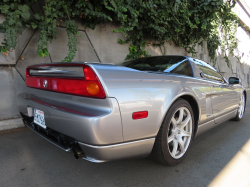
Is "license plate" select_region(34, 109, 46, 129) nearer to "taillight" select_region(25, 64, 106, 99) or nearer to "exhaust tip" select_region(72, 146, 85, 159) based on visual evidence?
"taillight" select_region(25, 64, 106, 99)

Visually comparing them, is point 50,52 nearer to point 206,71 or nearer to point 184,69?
point 184,69

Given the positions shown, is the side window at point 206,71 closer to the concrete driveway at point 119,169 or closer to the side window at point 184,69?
the side window at point 184,69

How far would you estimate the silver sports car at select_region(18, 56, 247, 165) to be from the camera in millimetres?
1339

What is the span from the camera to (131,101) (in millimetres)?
1432

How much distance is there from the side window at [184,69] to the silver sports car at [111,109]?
0.09m

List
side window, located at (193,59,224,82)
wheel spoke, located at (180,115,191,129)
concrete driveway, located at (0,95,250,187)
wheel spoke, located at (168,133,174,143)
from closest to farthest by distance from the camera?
concrete driveway, located at (0,95,250,187), wheel spoke, located at (168,133,174,143), wheel spoke, located at (180,115,191,129), side window, located at (193,59,224,82)

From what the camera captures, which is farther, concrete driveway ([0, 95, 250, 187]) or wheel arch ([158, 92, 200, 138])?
wheel arch ([158, 92, 200, 138])

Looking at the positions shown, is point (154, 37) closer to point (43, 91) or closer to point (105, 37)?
point (105, 37)

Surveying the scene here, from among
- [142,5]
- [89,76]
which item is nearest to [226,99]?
[89,76]

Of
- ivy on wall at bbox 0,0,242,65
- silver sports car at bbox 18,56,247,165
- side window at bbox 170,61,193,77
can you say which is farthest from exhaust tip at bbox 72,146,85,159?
ivy on wall at bbox 0,0,242,65

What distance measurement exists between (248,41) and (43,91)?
18.0 m

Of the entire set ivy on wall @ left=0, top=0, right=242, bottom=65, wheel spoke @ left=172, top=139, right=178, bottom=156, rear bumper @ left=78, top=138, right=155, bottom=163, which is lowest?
wheel spoke @ left=172, top=139, right=178, bottom=156

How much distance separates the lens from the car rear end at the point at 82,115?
4.28ft

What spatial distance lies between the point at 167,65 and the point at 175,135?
872 mm
